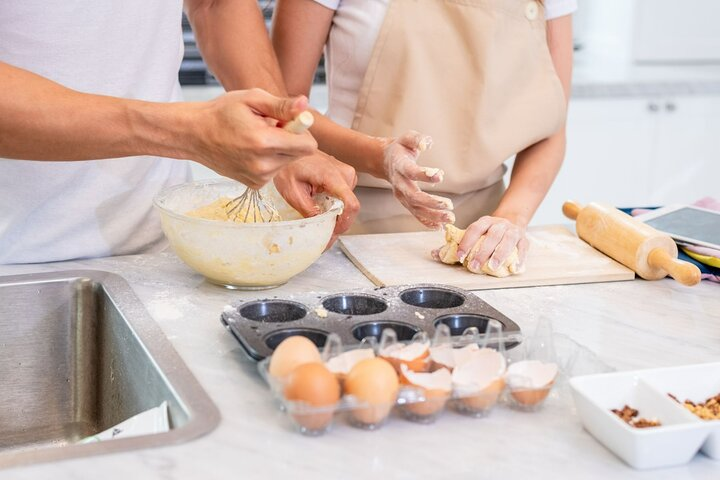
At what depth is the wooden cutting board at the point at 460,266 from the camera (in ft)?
4.50

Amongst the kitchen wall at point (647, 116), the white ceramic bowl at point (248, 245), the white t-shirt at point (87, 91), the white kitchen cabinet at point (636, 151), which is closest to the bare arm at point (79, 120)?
the white ceramic bowl at point (248, 245)

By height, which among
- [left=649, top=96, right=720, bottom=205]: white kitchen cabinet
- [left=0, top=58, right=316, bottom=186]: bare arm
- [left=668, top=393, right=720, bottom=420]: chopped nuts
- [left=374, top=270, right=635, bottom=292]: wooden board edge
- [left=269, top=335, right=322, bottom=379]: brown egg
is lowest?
[left=649, top=96, right=720, bottom=205]: white kitchen cabinet

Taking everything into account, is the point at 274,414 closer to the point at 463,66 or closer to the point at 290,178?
the point at 290,178

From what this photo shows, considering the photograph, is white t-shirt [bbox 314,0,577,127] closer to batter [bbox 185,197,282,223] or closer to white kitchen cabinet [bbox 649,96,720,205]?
batter [bbox 185,197,282,223]

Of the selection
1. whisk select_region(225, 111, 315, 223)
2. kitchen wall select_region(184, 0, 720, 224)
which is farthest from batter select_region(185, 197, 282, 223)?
kitchen wall select_region(184, 0, 720, 224)

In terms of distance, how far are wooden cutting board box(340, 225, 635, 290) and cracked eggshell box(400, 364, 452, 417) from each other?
410 millimetres

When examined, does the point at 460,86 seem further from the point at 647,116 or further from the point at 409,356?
the point at 647,116

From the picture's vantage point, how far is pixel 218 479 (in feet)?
2.69

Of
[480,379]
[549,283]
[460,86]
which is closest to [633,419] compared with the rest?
[480,379]

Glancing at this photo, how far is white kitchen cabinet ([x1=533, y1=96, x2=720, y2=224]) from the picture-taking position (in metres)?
3.03

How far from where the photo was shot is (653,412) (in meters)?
0.92

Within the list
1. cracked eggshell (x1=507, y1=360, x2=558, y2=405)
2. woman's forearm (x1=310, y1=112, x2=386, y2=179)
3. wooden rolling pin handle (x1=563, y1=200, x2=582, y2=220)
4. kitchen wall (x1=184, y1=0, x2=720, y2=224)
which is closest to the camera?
cracked eggshell (x1=507, y1=360, x2=558, y2=405)

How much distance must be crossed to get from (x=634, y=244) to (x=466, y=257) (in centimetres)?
26

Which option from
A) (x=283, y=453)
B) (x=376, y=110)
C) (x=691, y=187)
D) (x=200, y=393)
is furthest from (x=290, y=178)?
(x=691, y=187)
